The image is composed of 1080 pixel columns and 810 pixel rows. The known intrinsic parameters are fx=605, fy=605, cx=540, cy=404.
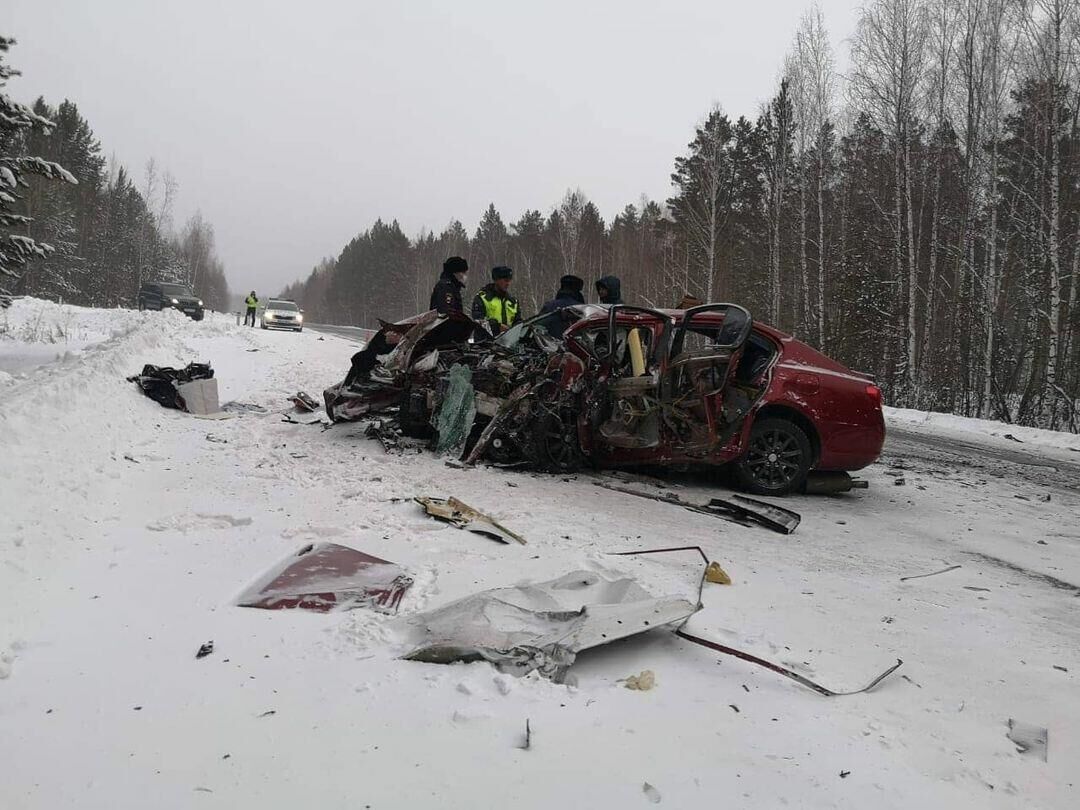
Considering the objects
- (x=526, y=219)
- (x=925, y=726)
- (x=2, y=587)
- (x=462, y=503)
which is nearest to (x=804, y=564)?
(x=925, y=726)

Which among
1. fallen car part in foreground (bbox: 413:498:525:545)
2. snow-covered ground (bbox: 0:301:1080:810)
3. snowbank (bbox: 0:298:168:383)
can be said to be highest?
snowbank (bbox: 0:298:168:383)

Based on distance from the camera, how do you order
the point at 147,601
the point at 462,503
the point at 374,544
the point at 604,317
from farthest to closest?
A: the point at 604,317
the point at 462,503
the point at 374,544
the point at 147,601

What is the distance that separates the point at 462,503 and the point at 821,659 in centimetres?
259

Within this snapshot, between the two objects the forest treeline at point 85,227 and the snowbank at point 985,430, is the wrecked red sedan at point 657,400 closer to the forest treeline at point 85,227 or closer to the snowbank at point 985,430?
the snowbank at point 985,430

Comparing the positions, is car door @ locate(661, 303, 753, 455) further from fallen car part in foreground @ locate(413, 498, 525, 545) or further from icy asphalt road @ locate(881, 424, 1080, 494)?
icy asphalt road @ locate(881, 424, 1080, 494)

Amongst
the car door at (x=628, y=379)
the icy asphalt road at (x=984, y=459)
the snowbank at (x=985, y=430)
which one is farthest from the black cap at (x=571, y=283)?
the snowbank at (x=985, y=430)

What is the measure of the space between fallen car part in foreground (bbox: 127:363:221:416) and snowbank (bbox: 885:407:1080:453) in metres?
11.0

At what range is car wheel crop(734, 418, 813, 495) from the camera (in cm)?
541

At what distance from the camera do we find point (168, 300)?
22.7 metres

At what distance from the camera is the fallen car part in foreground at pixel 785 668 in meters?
2.28

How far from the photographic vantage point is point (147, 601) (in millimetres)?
2783

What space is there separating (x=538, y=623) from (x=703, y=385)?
3141mm

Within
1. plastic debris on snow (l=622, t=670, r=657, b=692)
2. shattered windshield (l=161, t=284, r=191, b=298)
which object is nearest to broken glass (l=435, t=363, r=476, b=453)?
plastic debris on snow (l=622, t=670, r=657, b=692)

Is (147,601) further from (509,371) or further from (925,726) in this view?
(509,371)
